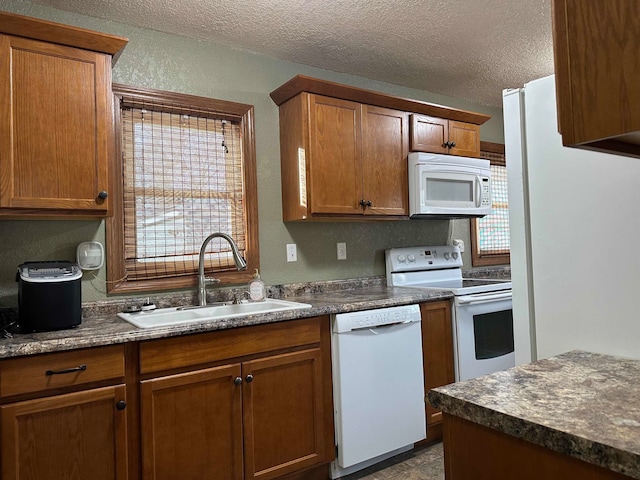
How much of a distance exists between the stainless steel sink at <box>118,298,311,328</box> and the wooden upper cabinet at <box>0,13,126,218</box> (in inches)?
21.3

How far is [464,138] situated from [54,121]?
8.80 ft

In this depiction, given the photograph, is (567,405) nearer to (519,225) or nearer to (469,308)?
(519,225)

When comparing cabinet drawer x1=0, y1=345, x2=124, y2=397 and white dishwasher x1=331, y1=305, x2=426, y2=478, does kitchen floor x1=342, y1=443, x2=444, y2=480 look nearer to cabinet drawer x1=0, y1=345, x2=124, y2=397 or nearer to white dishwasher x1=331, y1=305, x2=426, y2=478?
white dishwasher x1=331, y1=305, x2=426, y2=478

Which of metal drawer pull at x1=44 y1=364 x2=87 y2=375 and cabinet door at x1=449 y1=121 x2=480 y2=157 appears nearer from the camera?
metal drawer pull at x1=44 y1=364 x2=87 y2=375

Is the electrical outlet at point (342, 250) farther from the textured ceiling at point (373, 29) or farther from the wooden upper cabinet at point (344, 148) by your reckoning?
the textured ceiling at point (373, 29)

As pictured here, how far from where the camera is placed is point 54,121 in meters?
1.88

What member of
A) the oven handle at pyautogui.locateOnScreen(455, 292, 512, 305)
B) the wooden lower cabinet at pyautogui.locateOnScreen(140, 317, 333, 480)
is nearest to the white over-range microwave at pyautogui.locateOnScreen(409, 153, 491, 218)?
the oven handle at pyautogui.locateOnScreen(455, 292, 512, 305)

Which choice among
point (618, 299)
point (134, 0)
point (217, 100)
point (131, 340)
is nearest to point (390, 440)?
point (131, 340)

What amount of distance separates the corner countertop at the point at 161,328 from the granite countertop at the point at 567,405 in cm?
122

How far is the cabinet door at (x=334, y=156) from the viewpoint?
2.66 m

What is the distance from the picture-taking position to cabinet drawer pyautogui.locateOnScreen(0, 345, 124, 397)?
1.54 meters

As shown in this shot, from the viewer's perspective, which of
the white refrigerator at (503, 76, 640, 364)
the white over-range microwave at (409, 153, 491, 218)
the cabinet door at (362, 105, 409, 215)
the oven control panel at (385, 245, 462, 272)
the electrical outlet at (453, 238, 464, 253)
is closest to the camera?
the white refrigerator at (503, 76, 640, 364)

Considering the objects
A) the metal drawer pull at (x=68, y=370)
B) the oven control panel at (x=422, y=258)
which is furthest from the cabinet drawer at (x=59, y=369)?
the oven control panel at (x=422, y=258)

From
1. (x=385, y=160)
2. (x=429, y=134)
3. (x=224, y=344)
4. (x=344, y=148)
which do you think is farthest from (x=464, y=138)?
(x=224, y=344)
